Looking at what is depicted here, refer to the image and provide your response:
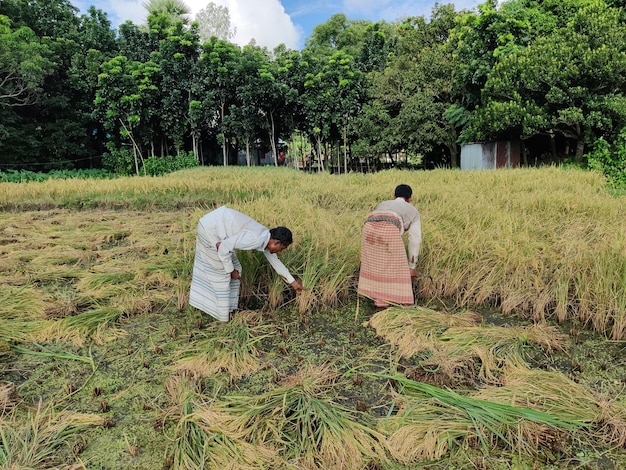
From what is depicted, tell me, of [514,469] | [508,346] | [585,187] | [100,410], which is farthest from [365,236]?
[585,187]

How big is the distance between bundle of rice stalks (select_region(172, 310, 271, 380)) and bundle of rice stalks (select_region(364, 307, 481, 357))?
769 millimetres

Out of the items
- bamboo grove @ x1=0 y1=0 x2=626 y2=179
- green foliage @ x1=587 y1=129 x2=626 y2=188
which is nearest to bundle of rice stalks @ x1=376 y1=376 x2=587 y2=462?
green foliage @ x1=587 y1=129 x2=626 y2=188

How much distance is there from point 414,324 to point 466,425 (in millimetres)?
947

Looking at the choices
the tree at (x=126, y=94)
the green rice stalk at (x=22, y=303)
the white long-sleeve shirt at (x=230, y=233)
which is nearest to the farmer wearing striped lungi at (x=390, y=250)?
the white long-sleeve shirt at (x=230, y=233)

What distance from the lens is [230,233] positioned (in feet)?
8.31

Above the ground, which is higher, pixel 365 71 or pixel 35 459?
pixel 365 71

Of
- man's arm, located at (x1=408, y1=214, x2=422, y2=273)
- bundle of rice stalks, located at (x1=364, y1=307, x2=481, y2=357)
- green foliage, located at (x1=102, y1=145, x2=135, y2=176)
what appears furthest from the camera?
green foliage, located at (x1=102, y1=145, x2=135, y2=176)

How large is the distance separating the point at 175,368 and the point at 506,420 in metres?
1.64

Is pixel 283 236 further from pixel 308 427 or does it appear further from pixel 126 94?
pixel 126 94

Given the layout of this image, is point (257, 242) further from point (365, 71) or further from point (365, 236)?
point (365, 71)

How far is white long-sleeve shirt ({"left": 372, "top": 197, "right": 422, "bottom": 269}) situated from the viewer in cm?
288

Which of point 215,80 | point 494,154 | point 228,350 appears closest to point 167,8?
point 215,80

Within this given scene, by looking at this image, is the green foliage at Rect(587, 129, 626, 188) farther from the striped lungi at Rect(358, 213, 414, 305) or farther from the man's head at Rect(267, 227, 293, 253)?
the man's head at Rect(267, 227, 293, 253)

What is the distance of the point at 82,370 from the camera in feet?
7.38
